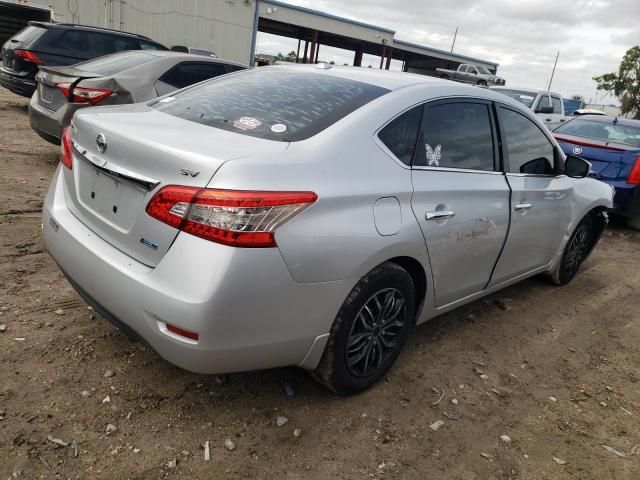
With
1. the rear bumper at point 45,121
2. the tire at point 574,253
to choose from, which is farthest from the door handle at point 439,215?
the rear bumper at point 45,121

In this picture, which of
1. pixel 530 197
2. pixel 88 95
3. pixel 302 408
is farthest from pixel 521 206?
pixel 88 95

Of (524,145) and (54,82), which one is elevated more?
(524,145)

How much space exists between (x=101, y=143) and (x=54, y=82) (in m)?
4.12

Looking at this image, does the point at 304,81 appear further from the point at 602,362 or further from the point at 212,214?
the point at 602,362

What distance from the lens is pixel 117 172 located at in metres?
2.23

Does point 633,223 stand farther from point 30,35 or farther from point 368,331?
point 30,35

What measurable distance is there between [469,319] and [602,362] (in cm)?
94

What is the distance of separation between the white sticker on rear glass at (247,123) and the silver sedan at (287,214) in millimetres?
14

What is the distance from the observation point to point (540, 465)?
2.49m

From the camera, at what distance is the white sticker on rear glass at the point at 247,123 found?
2.45m

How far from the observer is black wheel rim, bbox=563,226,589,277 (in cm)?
466

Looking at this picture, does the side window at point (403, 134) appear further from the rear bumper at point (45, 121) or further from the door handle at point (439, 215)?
the rear bumper at point (45, 121)

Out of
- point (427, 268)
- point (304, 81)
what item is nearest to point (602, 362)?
point (427, 268)

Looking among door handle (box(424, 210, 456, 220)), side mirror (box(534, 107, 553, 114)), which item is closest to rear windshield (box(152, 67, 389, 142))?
door handle (box(424, 210, 456, 220))
